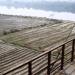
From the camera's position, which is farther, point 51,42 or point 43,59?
point 51,42

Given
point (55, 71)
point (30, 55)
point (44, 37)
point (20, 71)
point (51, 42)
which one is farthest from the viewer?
point (44, 37)

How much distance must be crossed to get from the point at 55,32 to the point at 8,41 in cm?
288

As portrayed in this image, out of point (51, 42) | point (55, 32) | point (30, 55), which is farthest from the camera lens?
point (55, 32)

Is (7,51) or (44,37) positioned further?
(44,37)

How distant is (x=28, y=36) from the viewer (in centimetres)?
902

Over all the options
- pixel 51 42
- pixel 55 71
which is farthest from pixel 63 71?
pixel 51 42

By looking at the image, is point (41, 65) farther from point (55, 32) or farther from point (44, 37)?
point (55, 32)

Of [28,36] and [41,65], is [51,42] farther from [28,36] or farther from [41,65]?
[41,65]

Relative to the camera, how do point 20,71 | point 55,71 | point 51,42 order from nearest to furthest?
point 55,71, point 20,71, point 51,42

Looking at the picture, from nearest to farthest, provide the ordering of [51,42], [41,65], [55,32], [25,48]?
1. [41,65]
2. [25,48]
3. [51,42]
4. [55,32]

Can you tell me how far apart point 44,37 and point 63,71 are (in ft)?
14.8

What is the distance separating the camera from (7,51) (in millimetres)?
6656

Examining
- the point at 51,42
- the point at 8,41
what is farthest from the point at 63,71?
the point at 8,41

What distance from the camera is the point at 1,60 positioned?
576 centimetres
